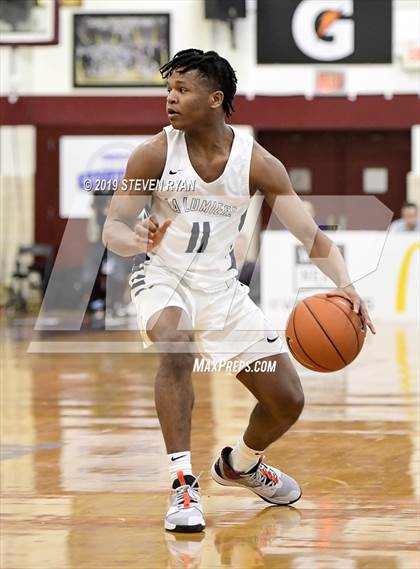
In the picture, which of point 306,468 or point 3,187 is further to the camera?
point 3,187

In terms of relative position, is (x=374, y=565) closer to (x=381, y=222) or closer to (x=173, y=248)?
(x=173, y=248)

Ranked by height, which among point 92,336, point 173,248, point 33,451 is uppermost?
point 173,248

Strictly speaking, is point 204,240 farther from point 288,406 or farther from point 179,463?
point 179,463

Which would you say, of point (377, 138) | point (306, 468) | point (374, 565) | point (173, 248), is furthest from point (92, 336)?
point (374, 565)

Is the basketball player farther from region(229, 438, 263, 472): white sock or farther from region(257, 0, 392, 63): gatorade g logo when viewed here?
region(257, 0, 392, 63): gatorade g logo

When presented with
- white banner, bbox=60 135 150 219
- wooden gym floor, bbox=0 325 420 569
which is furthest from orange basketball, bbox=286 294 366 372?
white banner, bbox=60 135 150 219

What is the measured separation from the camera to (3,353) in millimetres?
14500

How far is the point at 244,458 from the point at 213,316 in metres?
0.74

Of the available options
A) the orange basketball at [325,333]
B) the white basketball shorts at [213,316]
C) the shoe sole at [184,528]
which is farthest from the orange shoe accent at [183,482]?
the orange basketball at [325,333]

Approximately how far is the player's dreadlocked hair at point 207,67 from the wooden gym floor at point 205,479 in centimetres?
192

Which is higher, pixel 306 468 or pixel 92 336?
pixel 306 468

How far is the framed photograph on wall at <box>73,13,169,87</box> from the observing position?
22656 mm

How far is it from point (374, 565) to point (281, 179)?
1891mm

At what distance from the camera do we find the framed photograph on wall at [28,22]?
19078mm
